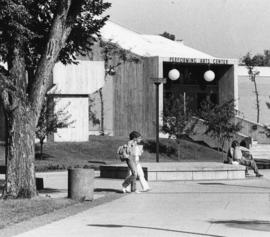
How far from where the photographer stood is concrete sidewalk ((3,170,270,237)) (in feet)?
33.9

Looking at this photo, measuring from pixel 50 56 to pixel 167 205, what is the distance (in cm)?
396

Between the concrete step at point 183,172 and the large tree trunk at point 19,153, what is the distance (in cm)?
660

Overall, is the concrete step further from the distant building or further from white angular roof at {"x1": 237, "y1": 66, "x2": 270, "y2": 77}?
white angular roof at {"x1": 237, "y1": 66, "x2": 270, "y2": 77}

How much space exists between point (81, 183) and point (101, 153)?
20.0 m

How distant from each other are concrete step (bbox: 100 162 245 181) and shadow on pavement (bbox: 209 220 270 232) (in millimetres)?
9403

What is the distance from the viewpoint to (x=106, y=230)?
1052cm

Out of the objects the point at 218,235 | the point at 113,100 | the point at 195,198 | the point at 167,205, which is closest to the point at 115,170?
the point at 195,198

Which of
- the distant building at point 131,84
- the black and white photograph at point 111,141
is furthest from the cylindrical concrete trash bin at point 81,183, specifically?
the distant building at point 131,84

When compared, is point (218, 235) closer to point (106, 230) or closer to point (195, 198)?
point (106, 230)

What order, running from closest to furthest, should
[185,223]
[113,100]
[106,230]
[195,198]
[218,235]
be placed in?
1. [218,235]
2. [106,230]
3. [185,223]
4. [195,198]
5. [113,100]


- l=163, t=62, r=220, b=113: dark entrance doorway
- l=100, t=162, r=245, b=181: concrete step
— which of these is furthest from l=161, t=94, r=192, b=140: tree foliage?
l=100, t=162, r=245, b=181: concrete step

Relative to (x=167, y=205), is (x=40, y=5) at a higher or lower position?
higher

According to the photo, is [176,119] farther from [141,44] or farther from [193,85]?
[141,44]

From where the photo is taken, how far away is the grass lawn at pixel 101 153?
104 feet
